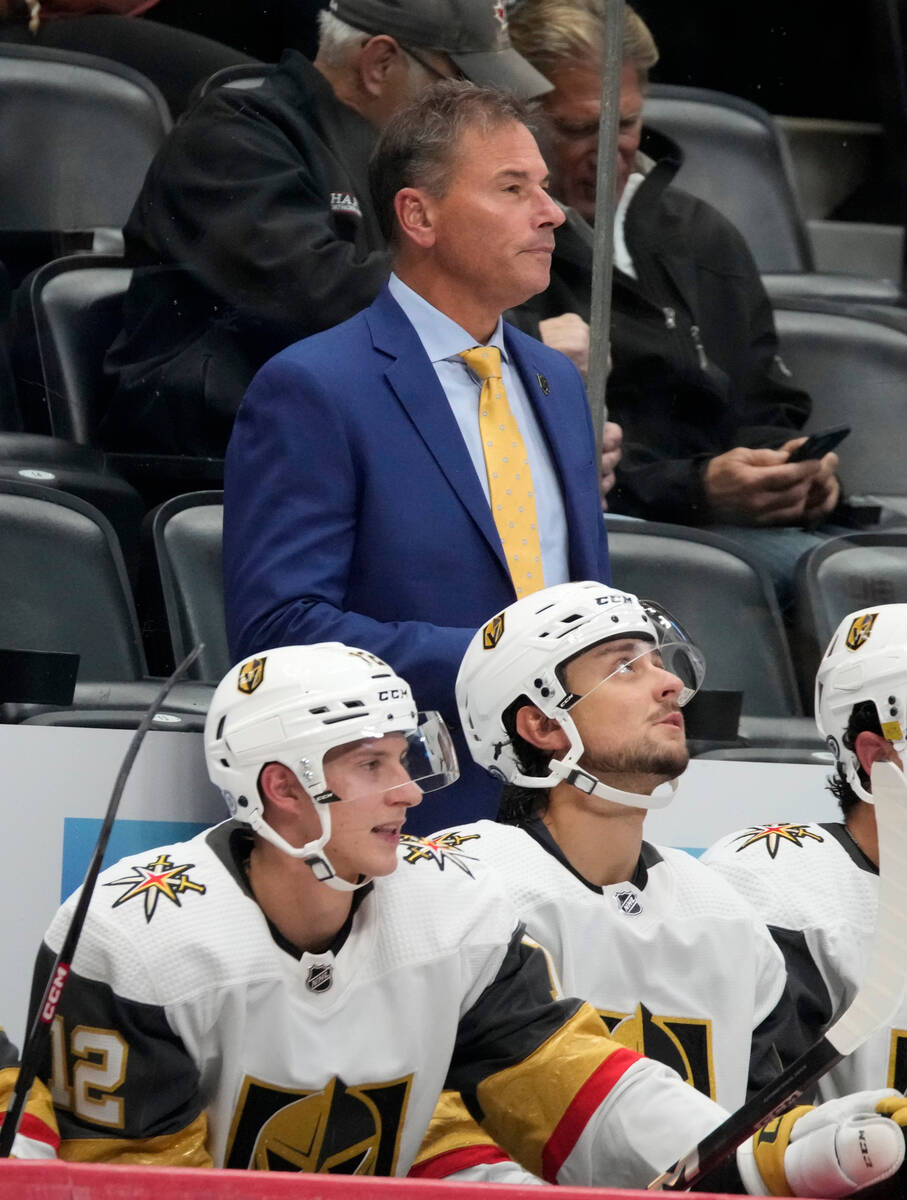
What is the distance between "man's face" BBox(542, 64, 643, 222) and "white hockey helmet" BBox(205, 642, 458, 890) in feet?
4.50

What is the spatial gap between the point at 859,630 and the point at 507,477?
0.53m

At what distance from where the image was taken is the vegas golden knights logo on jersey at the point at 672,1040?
2.34m

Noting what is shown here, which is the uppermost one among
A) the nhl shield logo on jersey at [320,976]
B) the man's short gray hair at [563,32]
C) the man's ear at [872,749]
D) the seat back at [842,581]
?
the man's short gray hair at [563,32]

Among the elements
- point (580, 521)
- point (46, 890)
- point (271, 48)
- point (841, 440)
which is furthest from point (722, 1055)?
point (271, 48)

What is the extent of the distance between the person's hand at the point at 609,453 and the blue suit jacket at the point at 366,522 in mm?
622

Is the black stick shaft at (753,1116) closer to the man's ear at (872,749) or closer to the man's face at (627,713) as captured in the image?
the man's face at (627,713)

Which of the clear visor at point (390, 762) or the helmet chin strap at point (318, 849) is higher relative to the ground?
the clear visor at point (390, 762)

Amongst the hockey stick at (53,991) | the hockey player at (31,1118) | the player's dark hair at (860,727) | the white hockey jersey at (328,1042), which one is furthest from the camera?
the player's dark hair at (860,727)

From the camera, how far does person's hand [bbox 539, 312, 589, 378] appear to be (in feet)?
11.0

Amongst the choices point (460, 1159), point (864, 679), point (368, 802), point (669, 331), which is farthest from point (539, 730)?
point (669, 331)

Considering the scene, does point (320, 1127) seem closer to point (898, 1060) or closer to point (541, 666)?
point (541, 666)

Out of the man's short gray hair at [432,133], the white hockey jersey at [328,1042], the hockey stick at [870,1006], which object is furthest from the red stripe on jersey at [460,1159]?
the man's short gray hair at [432,133]

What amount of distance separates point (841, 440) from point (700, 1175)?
6.80ft

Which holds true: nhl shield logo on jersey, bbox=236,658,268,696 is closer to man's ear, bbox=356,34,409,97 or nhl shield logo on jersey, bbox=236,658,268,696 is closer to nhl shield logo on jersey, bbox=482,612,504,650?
nhl shield logo on jersey, bbox=482,612,504,650
